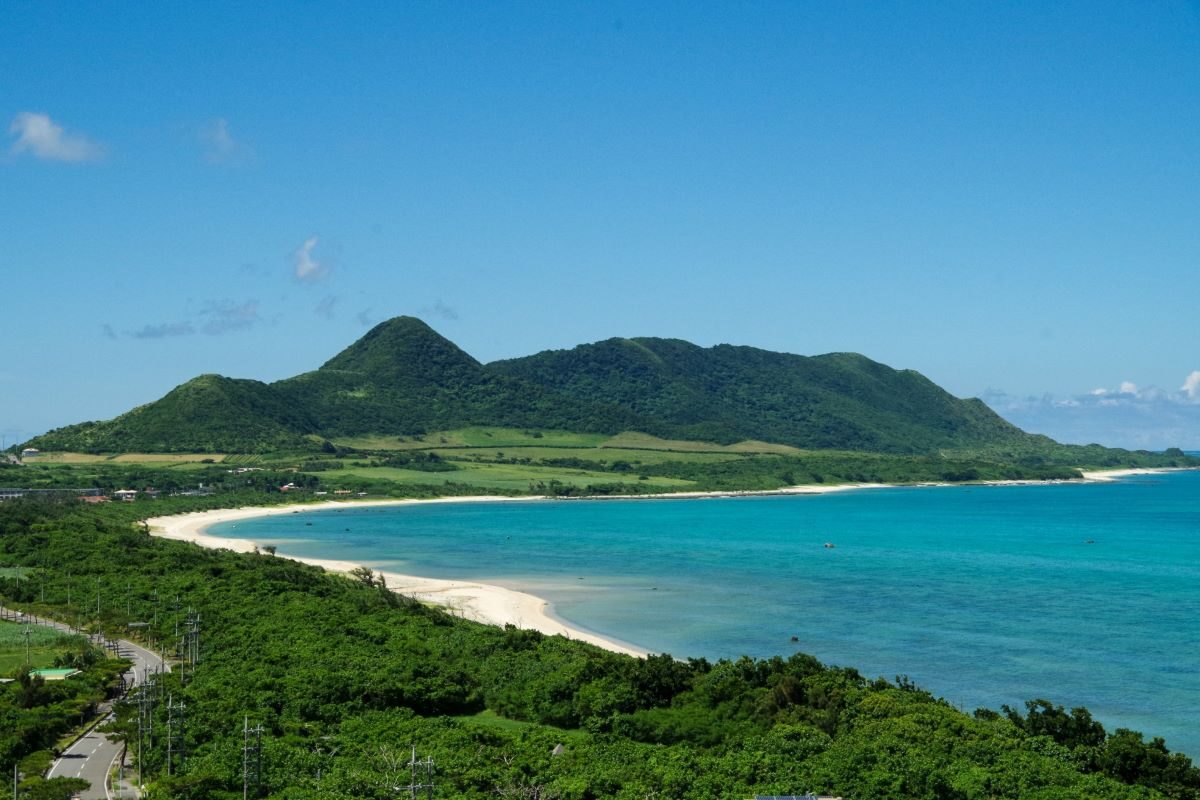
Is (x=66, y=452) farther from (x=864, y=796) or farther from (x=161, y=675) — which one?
(x=864, y=796)

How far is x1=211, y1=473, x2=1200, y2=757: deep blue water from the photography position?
49.5 m

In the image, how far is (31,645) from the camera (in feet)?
158

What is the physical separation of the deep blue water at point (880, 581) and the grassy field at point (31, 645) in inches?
1007

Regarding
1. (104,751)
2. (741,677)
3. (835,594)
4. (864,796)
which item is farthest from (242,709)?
(835,594)

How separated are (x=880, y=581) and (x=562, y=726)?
162 feet

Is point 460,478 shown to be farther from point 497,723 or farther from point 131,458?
point 497,723

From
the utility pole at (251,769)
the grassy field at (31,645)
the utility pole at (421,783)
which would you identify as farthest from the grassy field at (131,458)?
the utility pole at (421,783)

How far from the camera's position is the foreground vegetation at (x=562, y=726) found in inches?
1087

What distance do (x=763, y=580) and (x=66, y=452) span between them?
145478mm

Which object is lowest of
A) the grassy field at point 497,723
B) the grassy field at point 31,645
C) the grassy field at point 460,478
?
the grassy field at point 497,723

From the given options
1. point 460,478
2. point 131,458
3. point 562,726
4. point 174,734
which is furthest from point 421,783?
point 131,458

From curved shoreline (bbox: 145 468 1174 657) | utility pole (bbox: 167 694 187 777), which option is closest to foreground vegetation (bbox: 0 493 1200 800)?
utility pole (bbox: 167 694 187 777)

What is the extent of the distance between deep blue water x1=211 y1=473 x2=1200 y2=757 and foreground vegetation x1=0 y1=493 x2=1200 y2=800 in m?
9.35

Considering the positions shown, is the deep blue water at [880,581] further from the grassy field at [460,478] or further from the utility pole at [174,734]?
the grassy field at [460,478]
